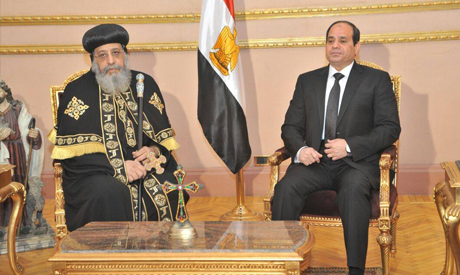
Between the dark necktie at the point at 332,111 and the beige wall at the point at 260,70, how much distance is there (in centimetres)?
173

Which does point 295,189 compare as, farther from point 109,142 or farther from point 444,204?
point 109,142

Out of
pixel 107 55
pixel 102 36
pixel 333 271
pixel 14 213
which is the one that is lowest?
pixel 333 271

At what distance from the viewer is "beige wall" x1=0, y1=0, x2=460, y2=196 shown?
5469mm

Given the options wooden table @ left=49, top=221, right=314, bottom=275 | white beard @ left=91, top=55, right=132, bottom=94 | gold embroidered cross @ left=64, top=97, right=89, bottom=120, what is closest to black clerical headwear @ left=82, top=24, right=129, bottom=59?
white beard @ left=91, top=55, right=132, bottom=94

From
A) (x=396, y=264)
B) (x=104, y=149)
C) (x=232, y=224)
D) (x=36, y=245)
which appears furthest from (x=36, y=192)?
(x=396, y=264)

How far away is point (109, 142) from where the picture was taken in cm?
398

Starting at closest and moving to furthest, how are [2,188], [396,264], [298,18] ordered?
1. [2,188]
2. [396,264]
3. [298,18]

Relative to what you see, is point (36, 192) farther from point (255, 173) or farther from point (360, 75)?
point (360, 75)

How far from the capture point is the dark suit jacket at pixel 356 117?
3.72 meters

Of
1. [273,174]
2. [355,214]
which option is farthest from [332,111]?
[355,214]

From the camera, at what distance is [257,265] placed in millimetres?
2555

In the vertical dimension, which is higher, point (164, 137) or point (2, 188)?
point (164, 137)

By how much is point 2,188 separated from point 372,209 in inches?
87.5

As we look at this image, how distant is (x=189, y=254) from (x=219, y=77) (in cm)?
228
